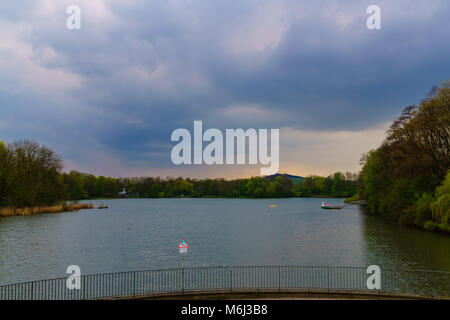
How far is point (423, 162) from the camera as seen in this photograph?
186 feet

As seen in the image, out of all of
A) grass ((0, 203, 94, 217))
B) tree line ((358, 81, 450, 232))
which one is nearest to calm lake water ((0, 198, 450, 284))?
tree line ((358, 81, 450, 232))

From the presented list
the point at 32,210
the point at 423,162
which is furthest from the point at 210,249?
the point at 32,210

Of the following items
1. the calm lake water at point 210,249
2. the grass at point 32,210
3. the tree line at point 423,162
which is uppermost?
the tree line at point 423,162

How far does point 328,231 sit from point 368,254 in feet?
69.6

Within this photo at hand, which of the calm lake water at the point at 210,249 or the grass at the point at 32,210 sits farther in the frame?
the grass at the point at 32,210

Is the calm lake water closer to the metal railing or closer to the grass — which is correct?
the metal railing

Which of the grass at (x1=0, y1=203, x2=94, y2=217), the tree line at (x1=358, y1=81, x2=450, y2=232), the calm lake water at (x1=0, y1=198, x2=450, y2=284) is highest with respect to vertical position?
the tree line at (x1=358, y1=81, x2=450, y2=232)

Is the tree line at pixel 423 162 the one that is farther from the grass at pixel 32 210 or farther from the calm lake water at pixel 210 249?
the grass at pixel 32 210

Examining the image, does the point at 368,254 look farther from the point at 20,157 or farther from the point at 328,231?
the point at 20,157

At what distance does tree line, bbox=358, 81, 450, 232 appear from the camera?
5081cm

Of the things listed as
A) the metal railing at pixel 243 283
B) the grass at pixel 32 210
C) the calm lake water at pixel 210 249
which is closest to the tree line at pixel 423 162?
the calm lake water at pixel 210 249

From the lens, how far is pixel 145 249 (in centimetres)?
4531

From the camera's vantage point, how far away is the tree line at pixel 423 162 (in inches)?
2000
